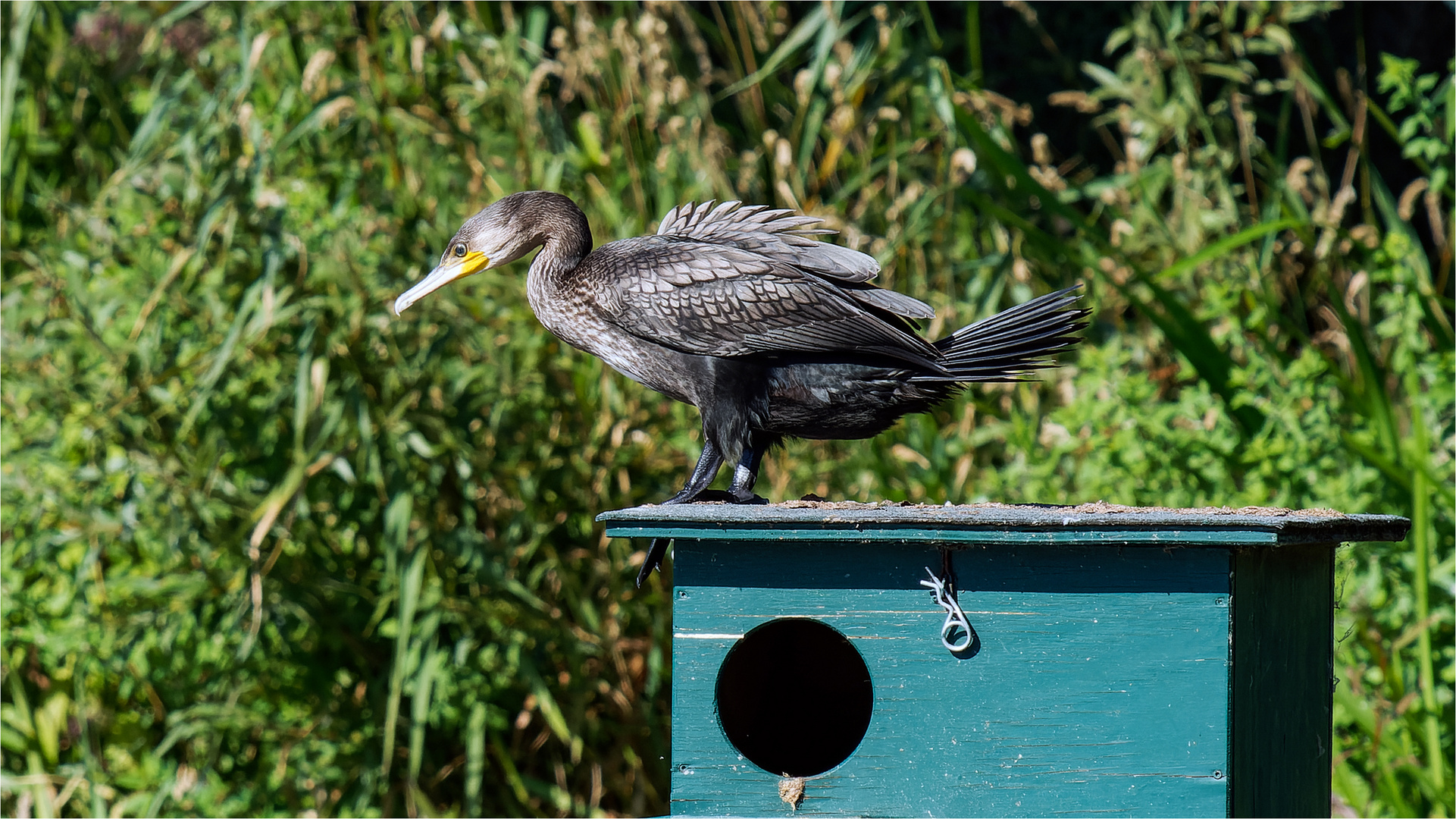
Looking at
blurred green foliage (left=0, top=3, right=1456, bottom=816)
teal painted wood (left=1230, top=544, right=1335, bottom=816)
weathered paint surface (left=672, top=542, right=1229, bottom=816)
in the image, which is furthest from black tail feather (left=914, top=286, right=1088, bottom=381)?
blurred green foliage (left=0, top=3, right=1456, bottom=816)

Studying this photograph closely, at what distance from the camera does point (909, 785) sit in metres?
1.75

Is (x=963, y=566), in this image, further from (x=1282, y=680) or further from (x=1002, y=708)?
(x=1282, y=680)

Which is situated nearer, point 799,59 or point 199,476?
point 199,476

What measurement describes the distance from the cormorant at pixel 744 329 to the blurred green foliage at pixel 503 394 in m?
1.02

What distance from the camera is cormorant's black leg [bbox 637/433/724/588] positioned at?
1953 millimetres

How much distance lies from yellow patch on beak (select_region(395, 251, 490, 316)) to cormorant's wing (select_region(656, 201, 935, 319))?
1.00 ft

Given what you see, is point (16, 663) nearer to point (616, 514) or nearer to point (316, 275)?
point (316, 275)

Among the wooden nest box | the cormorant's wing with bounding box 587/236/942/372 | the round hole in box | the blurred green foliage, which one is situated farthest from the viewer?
the blurred green foliage

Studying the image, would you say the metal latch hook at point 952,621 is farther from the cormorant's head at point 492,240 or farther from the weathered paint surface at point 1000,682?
the cormorant's head at point 492,240

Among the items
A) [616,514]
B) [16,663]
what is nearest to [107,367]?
[16,663]

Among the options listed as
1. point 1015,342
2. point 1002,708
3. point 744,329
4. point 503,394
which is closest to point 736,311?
point 744,329

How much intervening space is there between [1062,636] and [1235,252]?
2.07m

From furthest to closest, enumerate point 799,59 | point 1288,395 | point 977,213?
point 799,59 → point 977,213 → point 1288,395

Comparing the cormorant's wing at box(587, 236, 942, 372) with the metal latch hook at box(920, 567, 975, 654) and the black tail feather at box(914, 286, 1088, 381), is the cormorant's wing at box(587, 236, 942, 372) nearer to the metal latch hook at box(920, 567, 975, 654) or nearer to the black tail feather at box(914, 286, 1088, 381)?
the black tail feather at box(914, 286, 1088, 381)
